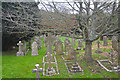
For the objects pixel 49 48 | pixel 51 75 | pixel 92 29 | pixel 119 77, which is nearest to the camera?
pixel 119 77

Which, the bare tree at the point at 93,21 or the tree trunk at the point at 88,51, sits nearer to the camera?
the bare tree at the point at 93,21

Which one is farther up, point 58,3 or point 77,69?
point 58,3

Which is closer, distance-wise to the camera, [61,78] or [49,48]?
[61,78]

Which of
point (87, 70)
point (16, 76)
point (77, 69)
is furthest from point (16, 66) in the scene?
point (87, 70)

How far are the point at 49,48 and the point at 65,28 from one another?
8.99 feet

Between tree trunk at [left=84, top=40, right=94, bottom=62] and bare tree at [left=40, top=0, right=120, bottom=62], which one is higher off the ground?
bare tree at [left=40, top=0, right=120, bottom=62]

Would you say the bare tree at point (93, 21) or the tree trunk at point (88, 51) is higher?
the bare tree at point (93, 21)

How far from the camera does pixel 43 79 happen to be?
4340mm

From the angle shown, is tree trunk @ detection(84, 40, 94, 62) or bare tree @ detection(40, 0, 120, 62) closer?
bare tree @ detection(40, 0, 120, 62)

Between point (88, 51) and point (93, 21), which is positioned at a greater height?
point (93, 21)

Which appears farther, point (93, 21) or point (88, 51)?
point (88, 51)

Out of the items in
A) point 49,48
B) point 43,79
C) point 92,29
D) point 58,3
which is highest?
point 58,3

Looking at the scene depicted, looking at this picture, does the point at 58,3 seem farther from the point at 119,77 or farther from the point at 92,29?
the point at 119,77

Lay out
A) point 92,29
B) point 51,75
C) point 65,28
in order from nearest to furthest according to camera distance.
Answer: point 51,75, point 92,29, point 65,28
